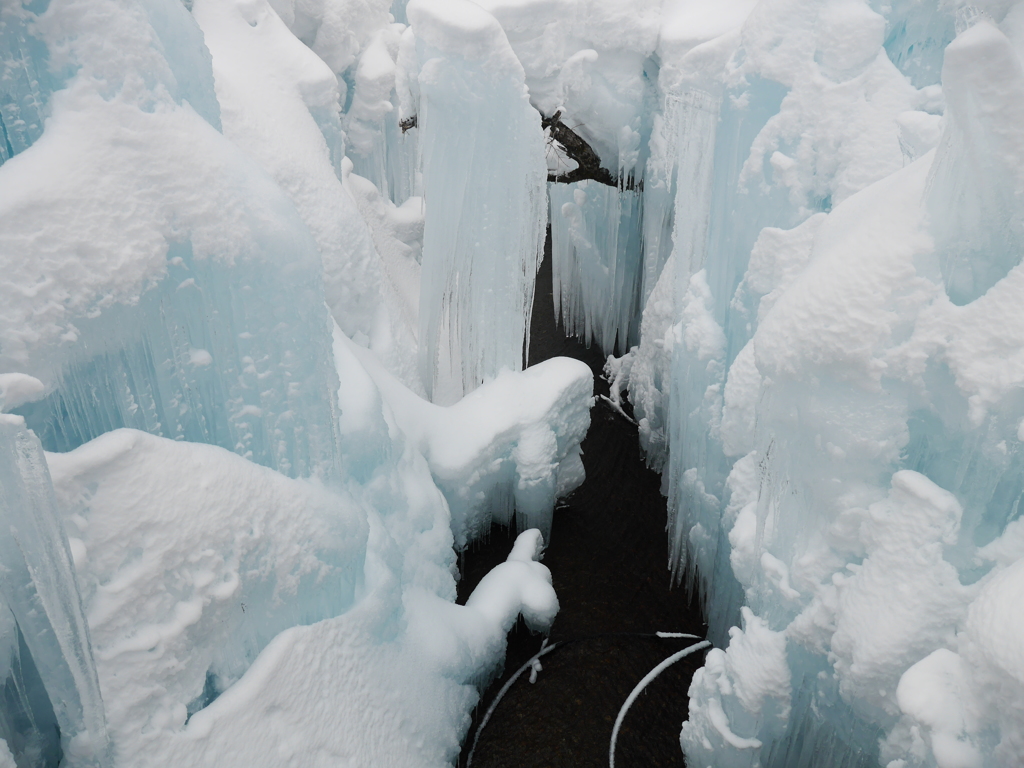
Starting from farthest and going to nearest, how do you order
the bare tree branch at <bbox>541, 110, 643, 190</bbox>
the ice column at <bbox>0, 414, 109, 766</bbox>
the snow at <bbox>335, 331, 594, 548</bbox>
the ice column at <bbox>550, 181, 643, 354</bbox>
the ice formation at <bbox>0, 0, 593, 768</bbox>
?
the ice column at <bbox>550, 181, 643, 354</bbox> → the bare tree branch at <bbox>541, 110, 643, 190</bbox> → the snow at <bbox>335, 331, 594, 548</bbox> → the ice formation at <bbox>0, 0, 593, 768</bbox> → the ice column at <bbox>0, 414, 109, 766</bbox>

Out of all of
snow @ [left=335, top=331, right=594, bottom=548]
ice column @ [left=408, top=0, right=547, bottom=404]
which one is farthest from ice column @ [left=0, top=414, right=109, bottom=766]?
ice column @ [left=408, top=0, right=547, bottom=404]

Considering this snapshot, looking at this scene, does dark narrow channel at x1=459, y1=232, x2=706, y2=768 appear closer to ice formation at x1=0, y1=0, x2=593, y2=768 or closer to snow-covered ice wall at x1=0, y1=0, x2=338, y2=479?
ice formation at x1=0, y1=0, x2=593, y2=768

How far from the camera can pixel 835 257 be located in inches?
162

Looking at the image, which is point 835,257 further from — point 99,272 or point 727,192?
point 99,272

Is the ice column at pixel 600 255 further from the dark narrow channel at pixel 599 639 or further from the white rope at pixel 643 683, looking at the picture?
the white rope at pixel 643 683

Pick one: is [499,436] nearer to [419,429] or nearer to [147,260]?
[419,429]

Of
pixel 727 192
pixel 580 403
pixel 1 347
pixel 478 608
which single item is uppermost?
pixel 1 347

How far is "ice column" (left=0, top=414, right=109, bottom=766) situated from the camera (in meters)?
3.17

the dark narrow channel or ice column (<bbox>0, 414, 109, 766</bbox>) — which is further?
the dark narrow channel

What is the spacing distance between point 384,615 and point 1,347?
303cm

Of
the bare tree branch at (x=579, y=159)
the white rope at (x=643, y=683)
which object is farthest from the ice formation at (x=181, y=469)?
the bare tree branch at (x=579, y=159)

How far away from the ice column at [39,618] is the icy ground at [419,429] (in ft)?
0.05

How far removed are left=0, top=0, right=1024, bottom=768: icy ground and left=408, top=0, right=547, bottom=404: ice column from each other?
5 cm

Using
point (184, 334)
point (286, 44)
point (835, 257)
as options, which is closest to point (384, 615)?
point (184, 334)
